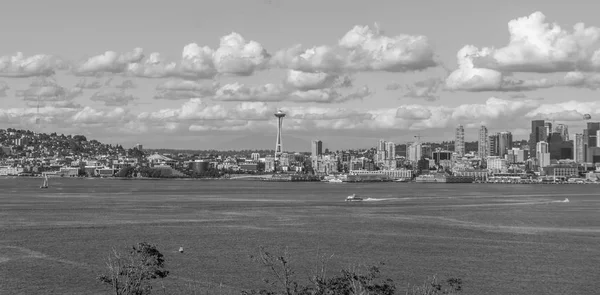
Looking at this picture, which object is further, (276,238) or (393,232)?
(393,232)

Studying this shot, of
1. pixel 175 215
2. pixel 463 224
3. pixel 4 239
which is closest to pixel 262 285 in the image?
pixel 4 239

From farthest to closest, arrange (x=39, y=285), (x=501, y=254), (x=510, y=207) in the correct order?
(x=510, y=207) < (x=501, y=254) < (x=39, y=285)

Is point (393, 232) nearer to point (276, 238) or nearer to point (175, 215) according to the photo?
point (276, 238)

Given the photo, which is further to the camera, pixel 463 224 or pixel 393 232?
pixel 463 224

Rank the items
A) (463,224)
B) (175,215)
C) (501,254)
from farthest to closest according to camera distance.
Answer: (175,215)
(463,224)
(501,254)

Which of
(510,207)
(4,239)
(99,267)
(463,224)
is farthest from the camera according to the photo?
(510,207)

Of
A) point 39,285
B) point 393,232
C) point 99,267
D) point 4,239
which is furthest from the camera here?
point 393,232

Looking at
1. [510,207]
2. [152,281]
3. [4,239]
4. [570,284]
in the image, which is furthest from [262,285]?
[510,207]

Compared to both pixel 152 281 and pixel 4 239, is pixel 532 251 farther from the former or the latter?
pixel 4 239
